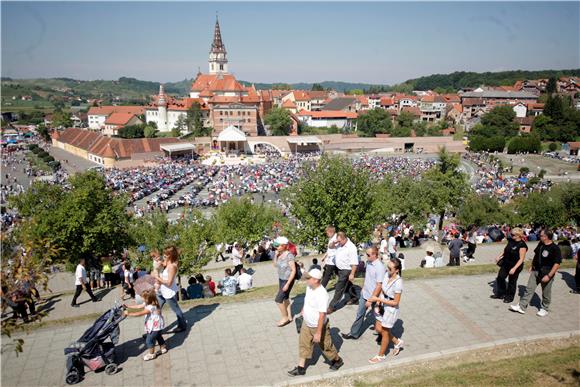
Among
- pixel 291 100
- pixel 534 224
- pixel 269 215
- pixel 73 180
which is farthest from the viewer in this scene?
pixel 291 100

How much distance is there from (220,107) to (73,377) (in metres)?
76.7

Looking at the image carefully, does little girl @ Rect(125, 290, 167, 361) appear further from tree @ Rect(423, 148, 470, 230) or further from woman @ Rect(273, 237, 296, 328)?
tree @ Rect(423, 148, 470, 230)

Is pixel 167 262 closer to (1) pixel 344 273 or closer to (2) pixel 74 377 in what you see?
(2) pixel 74 377

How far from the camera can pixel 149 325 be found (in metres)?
6.05

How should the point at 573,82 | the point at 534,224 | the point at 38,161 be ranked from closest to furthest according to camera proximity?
the point at 534,224 → the point at 38,161 → the point at 573,82

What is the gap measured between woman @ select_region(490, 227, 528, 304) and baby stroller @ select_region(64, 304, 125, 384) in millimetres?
6714

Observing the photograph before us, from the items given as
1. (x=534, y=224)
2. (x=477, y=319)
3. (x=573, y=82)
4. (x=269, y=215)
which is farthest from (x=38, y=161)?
(x=573, y=82)

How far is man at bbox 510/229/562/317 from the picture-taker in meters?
7.06

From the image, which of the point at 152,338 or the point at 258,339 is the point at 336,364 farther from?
the point at 152,338

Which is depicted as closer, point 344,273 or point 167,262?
point 167,262

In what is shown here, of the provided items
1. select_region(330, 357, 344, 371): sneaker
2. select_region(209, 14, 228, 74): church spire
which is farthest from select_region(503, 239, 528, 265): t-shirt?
select_region(209, 14, 228, 74): church spire

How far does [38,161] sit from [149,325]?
7172 cm

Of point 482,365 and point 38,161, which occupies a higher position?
point 482,365

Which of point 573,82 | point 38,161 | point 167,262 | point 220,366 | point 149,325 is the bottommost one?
point 38,161
